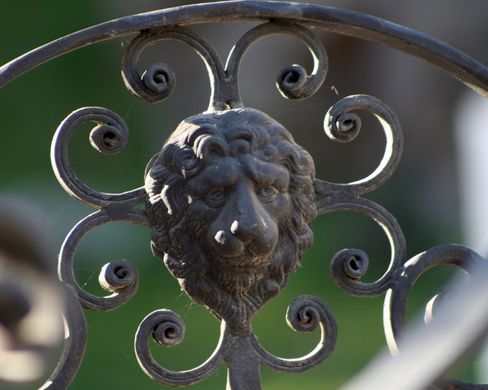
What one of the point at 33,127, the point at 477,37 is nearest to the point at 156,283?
→ the point at 33,127

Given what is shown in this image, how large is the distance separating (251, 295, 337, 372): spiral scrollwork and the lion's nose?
0.10 m

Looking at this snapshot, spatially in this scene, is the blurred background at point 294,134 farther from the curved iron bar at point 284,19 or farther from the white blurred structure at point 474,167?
the curved iron bar at point 284,19

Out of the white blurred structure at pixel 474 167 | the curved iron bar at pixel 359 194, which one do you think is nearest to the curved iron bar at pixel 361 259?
the curved iron bar at pixel 359 194

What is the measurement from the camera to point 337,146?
5738 mm

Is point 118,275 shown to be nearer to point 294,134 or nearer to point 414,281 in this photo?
point 414,281

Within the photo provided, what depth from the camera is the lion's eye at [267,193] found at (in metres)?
1.39

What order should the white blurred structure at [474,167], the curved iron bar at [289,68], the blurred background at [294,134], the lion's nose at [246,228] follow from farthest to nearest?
the white blurred structure at [474,167]
the blurred background at [294,134]
the curved iron bar at [289,68]
the lion's nose at [246,228]

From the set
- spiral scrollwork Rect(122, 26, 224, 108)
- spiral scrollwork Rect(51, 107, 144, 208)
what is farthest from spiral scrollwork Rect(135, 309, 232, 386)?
spiral scrollwork Rect(122, 26, 224, 108)

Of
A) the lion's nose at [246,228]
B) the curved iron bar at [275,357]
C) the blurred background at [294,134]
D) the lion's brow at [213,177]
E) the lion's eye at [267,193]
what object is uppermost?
the lion's brow at [213,177]

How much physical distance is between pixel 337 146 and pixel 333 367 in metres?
2.11

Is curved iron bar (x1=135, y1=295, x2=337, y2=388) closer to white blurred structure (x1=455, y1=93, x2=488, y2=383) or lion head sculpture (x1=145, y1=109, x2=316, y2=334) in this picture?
lion head sculpture (x1=145, y1=109, x2=316, y2=334)

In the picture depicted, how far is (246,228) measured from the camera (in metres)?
1.36

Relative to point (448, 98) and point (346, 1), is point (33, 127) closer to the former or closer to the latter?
point (346, 1)

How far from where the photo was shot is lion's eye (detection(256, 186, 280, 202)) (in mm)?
1395
